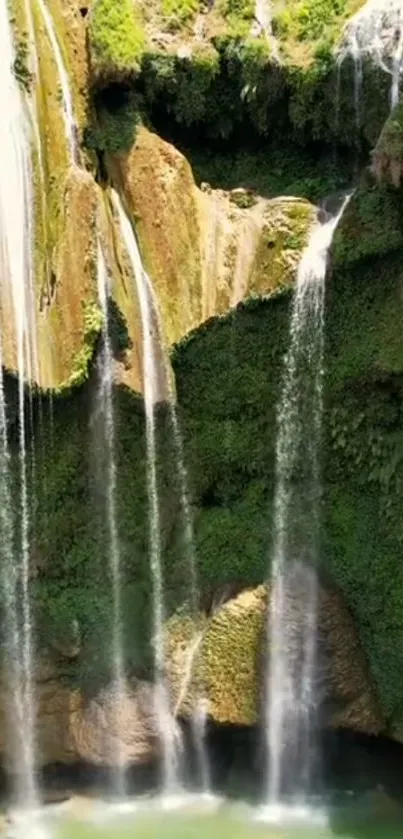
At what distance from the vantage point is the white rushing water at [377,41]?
515 inches

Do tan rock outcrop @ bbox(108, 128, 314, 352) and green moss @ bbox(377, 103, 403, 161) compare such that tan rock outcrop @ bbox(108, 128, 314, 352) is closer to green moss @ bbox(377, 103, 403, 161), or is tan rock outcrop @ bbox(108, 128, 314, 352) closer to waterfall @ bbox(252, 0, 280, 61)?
green moss @ bbox(377, 103, 403, 161)

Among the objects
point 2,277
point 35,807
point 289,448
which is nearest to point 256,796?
point 35,807

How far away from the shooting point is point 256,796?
1311 centimetres

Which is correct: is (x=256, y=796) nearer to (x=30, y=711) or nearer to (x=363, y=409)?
(x=30, y=711)

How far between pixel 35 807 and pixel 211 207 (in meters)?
8.58

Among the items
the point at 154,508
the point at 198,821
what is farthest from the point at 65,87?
the point at 198,821

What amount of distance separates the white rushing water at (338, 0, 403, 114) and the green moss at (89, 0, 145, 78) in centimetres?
292

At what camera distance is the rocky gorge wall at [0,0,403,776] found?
12594 millimetres

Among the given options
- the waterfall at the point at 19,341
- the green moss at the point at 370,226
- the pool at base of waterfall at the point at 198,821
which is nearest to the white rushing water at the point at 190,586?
the pool at base of waterfall at the point at 198,821

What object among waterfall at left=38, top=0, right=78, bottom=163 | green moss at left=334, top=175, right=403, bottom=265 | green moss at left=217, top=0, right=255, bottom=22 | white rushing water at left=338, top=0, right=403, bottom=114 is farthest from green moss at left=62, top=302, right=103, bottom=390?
green moss at left=217, top=0, right=255, bottom=22

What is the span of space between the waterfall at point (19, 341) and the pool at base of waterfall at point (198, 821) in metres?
0.74

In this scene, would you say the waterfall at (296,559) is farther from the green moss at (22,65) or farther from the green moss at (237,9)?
the green moss at (22,65)

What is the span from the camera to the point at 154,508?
13.2 meters

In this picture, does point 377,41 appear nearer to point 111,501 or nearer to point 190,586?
point 111,501
